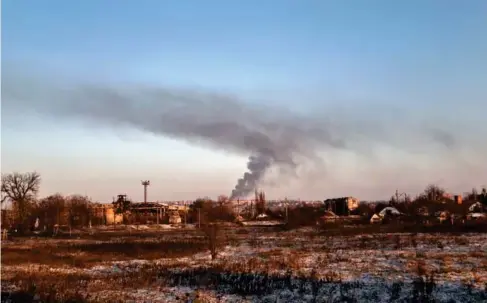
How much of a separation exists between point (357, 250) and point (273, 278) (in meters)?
11.0

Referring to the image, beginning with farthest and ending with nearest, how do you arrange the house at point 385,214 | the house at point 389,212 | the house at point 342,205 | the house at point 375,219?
the house at point 342,205 < the house at point 389,212 < the house at point 385,214 < the house at point 375,219

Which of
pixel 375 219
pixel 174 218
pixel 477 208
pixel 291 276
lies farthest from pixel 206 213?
pixel 291 276

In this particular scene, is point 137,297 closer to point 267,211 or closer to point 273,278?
point 273,278

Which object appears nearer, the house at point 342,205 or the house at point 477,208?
the house at point 477,208

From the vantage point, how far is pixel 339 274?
17.0 metres

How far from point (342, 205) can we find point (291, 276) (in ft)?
243

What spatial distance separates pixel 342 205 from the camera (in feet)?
292

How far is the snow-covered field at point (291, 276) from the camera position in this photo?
13.6m

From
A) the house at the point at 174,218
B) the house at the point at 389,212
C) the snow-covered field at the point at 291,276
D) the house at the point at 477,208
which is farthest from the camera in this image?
the house at the point at 174,218

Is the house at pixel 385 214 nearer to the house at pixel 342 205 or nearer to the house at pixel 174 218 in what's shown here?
the house at pixel 342 205

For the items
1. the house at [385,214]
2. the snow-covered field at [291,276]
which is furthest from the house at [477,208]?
the snow-covered field at [291,276]

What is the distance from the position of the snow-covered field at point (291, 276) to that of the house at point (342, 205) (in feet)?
202

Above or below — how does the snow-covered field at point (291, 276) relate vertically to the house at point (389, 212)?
below

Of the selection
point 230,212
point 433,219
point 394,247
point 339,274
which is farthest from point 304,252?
point 230,212
